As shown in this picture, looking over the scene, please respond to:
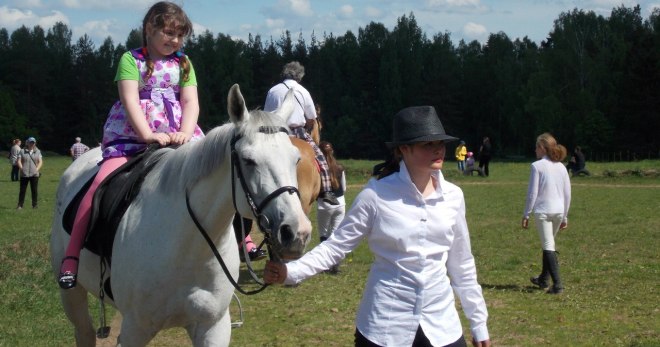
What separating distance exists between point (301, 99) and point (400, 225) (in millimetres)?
5190

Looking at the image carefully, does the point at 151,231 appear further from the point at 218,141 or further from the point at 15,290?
the point at 15,290

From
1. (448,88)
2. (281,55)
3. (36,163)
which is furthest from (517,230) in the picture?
(281,55)

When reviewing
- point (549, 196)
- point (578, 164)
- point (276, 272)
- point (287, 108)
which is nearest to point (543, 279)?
point (549, 196)

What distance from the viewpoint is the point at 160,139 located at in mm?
5516

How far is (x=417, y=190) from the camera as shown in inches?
167

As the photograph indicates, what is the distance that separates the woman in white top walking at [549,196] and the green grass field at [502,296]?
45 cm

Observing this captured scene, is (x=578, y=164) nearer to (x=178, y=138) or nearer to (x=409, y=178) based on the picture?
(x=178, y=138)

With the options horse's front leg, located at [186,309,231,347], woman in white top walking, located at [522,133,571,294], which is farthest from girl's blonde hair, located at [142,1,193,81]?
woman in white top walking, located at [522,133,571,294]

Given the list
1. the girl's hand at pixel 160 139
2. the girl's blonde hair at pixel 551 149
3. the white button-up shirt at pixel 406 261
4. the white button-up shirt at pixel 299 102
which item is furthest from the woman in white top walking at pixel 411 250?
the girl's blonde hair at pixel 551 149

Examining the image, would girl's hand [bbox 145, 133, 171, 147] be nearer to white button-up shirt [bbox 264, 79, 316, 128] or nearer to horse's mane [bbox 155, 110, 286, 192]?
horse's mane [bbox 155, 110, 286, 192]

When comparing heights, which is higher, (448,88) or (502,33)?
(502,33)

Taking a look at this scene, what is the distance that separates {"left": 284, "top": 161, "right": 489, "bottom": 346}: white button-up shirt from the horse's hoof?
1.82 meters

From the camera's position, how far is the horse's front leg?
4895 millimetres

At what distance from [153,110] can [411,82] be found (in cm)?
9626
